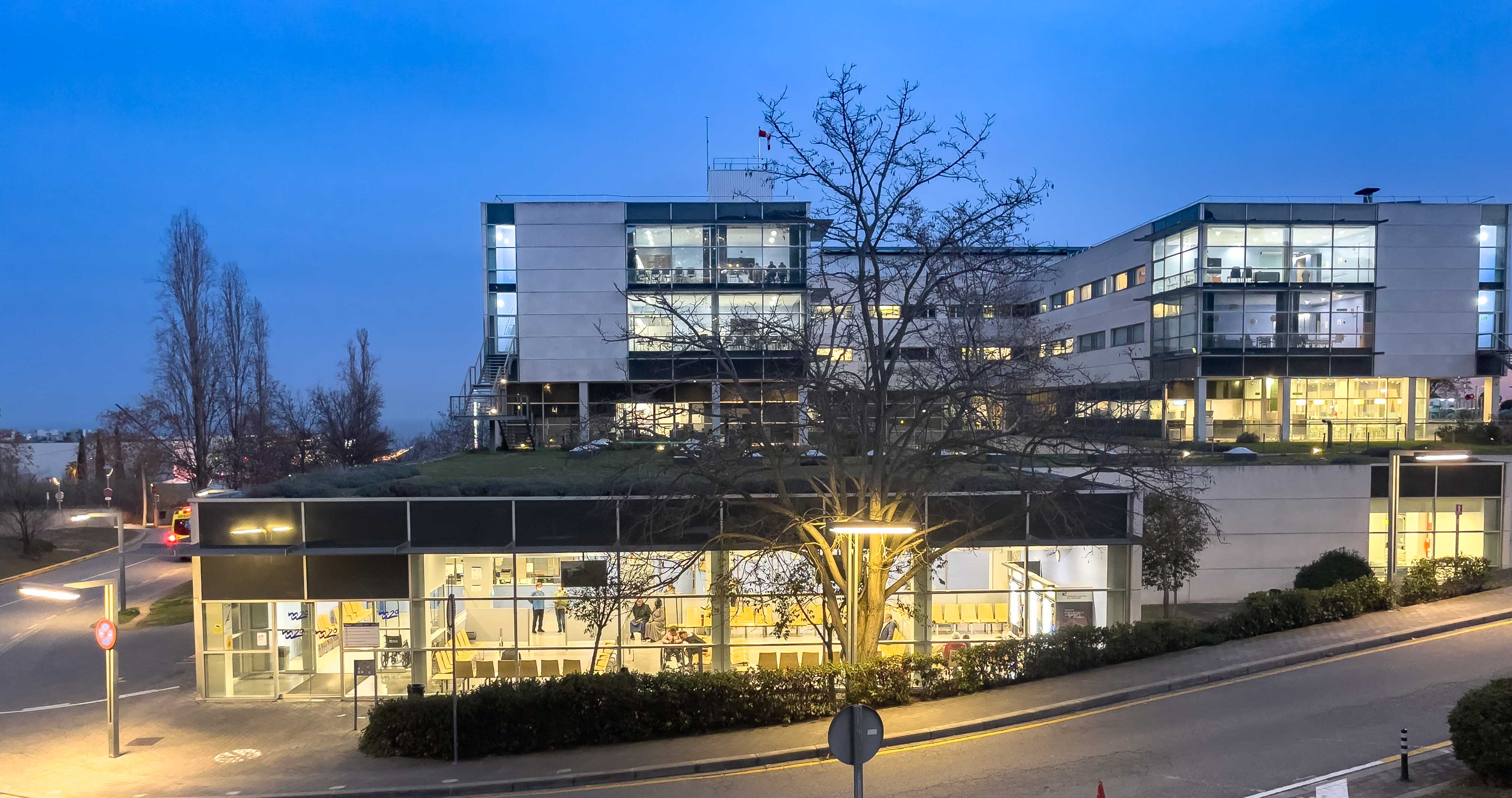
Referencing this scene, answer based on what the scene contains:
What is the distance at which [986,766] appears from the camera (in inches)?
482

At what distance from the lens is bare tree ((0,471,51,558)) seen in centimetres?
4419

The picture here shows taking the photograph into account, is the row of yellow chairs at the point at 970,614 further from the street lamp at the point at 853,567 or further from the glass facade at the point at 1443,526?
the glass facade at the point at 1443,526

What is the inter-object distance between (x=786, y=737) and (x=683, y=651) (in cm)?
612

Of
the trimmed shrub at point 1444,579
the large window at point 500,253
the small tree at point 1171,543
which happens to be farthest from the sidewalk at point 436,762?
the large window at point 500,253

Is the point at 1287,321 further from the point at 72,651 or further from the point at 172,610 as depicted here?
the point at 72,651

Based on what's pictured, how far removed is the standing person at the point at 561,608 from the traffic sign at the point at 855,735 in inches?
497

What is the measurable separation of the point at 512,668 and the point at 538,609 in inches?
57.0

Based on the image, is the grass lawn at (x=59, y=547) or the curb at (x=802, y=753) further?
the grass lawn at (x=59, y=547)

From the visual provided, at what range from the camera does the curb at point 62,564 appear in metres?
39.5

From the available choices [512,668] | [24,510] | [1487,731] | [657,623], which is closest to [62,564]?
[24,510]

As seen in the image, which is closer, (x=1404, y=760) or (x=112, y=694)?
(x=1404, y=760)

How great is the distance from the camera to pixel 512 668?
19.4 metres

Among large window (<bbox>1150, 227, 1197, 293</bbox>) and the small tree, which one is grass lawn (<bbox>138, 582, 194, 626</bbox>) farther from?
large window (<bbox>1150, 227, 1197, 293</bbox>)

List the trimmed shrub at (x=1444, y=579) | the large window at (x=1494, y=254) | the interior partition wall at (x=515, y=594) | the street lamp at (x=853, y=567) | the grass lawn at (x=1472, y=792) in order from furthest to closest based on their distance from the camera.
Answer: the large window at (x=1494, y=254)
the trimmed shrub at (x=1444, y=579)
the interior partition wall at (x=515, y=594)
the street lamp at (x=853, y=567)
the grass lawn at (x=1472, y=792)
